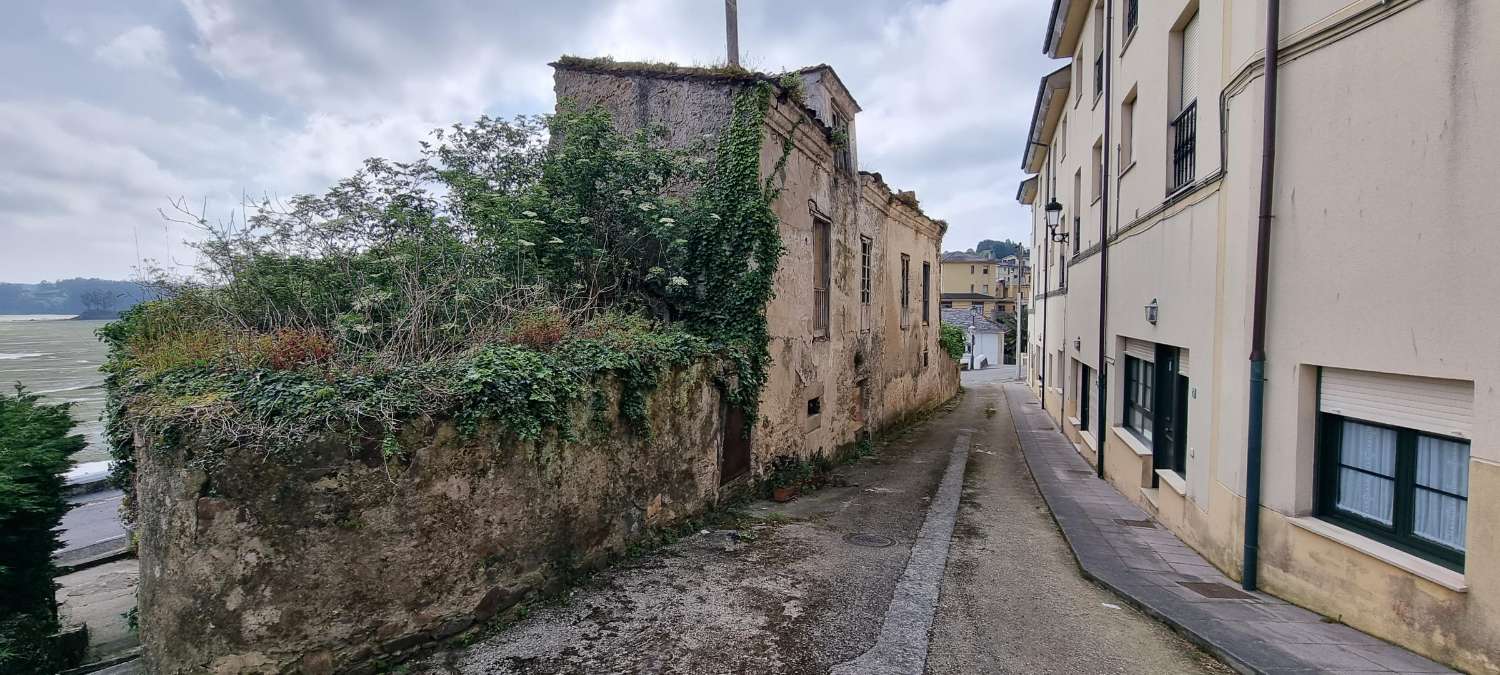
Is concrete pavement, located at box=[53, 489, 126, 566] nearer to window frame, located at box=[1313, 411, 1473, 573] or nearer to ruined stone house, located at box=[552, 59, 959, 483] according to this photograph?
ruined stone house, located at box=[552, 59, 959, 483]

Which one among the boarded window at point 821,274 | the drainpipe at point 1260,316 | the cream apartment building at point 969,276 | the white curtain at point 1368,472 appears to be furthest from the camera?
the cream apartment building at point 969,276

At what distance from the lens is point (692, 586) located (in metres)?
5.91

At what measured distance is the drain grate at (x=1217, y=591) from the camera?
5.61 meters

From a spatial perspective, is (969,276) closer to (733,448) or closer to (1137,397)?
(1137,397)

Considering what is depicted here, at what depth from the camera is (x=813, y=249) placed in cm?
1163

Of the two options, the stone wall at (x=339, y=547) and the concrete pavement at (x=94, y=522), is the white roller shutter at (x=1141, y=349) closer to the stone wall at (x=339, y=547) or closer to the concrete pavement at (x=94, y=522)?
the stone wall at (x=339, y=547)

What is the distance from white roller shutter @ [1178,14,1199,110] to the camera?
7645 mm

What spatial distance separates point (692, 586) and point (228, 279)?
5390mm

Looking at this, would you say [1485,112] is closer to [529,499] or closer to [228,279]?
[529,499]

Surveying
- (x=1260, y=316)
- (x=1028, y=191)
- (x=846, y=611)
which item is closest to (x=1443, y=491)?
(x=1260, y=316)

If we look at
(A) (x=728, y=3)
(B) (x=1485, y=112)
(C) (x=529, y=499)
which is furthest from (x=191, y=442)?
(A) (x=728, y=3)

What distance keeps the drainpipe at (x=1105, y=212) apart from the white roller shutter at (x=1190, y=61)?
284 centimetres

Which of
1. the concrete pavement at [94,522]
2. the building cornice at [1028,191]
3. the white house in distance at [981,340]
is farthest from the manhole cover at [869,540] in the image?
the white house in distance at [981,340]

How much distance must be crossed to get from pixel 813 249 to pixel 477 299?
259 inches
